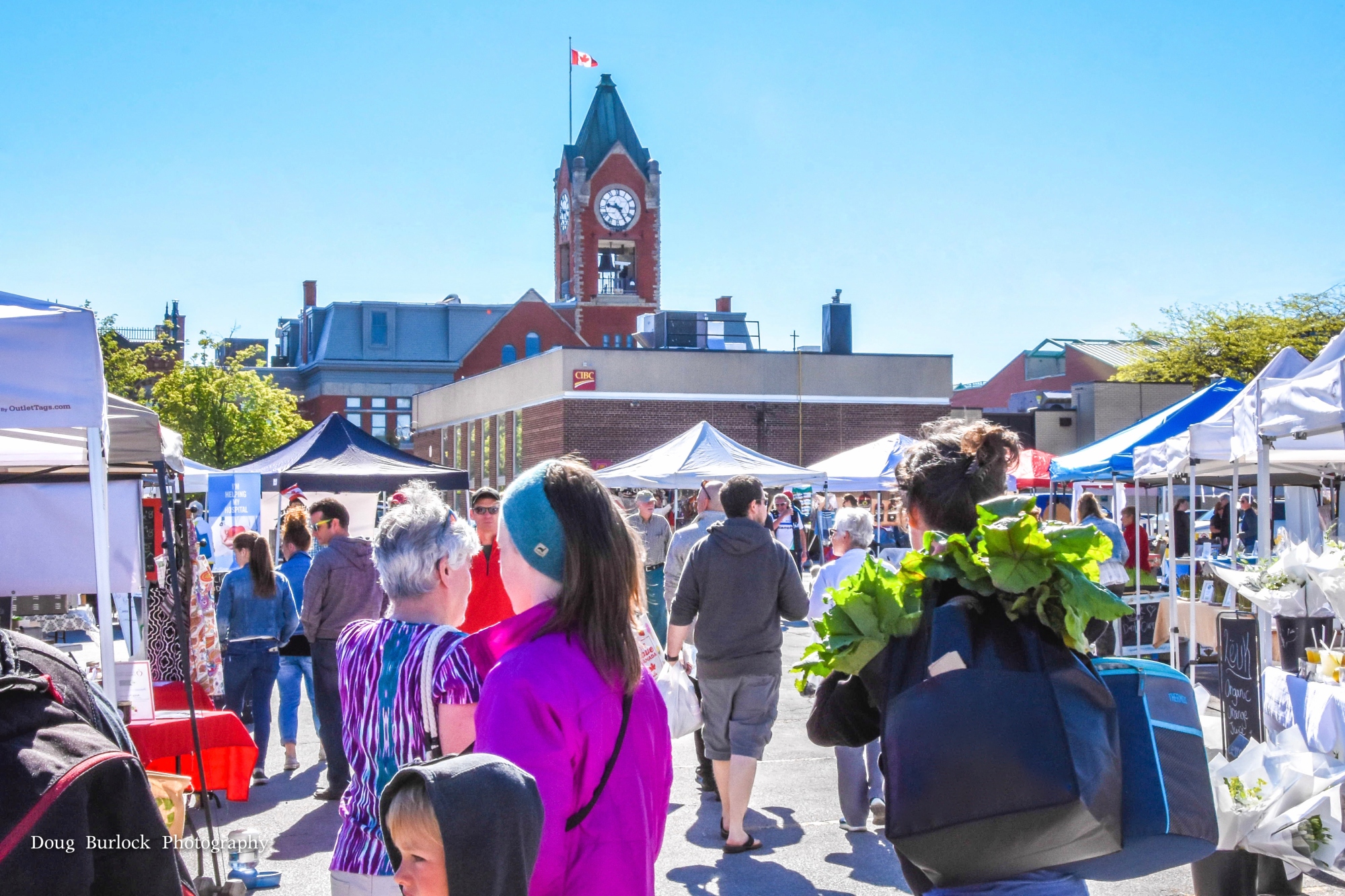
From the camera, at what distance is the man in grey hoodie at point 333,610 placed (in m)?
7.80

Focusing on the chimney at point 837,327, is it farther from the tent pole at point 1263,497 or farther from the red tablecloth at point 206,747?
the red tablecloth at point 206,747

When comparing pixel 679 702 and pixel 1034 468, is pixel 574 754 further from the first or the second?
pixel 1034 468

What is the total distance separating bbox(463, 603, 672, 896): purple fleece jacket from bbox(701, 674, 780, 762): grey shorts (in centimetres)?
423

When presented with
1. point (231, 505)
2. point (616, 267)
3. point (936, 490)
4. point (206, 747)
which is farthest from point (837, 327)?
point (936, 490)

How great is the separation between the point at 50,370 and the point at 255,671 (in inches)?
202

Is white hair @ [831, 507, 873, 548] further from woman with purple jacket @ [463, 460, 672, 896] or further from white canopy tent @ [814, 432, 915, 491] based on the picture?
white canopy tent @ [814, 432, 915, 491]

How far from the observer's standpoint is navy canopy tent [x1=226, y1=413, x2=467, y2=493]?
14234mm

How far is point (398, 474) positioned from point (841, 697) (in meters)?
12.2

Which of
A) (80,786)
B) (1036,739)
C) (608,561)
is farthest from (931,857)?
(80,786)

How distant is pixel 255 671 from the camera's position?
29.4ft

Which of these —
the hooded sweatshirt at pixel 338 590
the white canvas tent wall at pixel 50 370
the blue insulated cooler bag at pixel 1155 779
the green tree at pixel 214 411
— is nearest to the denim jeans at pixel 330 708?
the hooded sweatshirt at pixel 338 590

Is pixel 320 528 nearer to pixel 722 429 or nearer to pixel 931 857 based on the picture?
pixel 931 857

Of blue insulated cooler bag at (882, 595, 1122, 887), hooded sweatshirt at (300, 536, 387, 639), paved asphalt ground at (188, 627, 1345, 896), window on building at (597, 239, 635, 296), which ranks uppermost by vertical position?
window on building at (597, 239, 635, 296)

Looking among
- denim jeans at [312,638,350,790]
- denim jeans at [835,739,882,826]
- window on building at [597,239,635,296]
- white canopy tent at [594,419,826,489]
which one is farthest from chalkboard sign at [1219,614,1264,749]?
window on building at [597,239,635,296]
